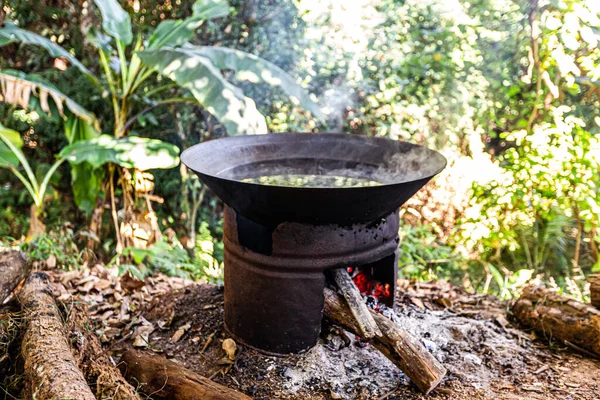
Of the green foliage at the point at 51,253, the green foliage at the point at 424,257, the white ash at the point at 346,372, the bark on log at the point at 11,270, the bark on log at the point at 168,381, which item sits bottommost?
the green foliage at the point at 424,257

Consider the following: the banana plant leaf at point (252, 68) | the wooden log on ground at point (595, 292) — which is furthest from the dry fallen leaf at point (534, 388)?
the banana plant leaf at point (252, 68)

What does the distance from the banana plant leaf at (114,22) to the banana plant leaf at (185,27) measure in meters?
0.28

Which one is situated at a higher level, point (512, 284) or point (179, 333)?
point (179, 333)

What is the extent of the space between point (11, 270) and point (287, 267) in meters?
1.69

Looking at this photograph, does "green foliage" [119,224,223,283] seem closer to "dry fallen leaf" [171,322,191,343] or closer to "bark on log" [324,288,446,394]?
"dry fallen leaf" [171,322,191,343]

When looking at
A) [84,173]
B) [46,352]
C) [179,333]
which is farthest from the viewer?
[84,173]

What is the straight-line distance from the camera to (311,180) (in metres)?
3.12

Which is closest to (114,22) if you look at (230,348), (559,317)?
(230,348)

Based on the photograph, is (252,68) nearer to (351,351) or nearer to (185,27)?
(185,27)

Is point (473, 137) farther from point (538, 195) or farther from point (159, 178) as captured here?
point (159, 178)

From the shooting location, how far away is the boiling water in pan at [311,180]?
296 centimetres

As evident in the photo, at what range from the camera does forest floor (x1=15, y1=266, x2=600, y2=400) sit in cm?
266

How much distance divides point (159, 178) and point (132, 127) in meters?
0.76

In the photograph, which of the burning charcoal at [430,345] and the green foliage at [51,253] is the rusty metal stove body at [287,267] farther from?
the green foliage at [51,253]
